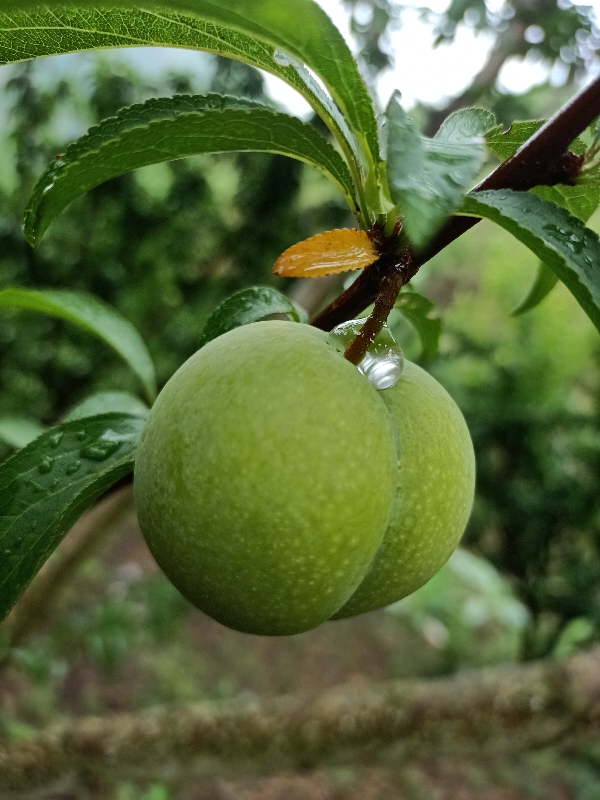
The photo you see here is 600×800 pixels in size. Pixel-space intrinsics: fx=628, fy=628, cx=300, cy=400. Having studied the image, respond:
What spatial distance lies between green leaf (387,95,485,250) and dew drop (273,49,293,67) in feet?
0.33

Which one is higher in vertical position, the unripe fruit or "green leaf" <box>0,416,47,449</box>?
"green leaf" <box>0,416,47,449</box>

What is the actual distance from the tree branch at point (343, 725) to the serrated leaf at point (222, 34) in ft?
5.27

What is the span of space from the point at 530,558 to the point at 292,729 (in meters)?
1.23

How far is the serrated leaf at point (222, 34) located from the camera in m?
0.33

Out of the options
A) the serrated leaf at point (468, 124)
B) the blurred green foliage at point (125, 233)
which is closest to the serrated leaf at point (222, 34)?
the serrated leaf at point (468, 124)

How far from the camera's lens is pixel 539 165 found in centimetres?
41

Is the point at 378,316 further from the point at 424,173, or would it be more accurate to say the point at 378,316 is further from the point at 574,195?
the point at 574,195

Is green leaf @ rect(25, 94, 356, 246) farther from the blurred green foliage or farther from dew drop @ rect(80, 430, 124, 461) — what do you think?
the blurred green foliage

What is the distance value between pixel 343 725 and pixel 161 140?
2.01m

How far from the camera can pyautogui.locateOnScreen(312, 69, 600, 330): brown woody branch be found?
0.39m

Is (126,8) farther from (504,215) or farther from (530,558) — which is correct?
(530,558)

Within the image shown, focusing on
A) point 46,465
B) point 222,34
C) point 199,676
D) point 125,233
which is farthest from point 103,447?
point 199,676

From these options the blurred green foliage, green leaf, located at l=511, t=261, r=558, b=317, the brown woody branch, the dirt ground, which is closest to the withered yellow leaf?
the brown woody branch

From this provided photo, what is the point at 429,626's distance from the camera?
293 cm
